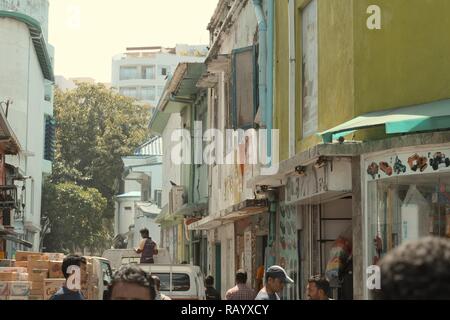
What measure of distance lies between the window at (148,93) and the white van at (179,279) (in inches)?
4109

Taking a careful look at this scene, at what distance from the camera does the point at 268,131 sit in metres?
17.8

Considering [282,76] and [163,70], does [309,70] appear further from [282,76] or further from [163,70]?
[163,70]

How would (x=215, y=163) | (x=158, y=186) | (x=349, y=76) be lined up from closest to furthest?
(x=349, y=76)
(x=215, y=163)
(x=158, y=186)

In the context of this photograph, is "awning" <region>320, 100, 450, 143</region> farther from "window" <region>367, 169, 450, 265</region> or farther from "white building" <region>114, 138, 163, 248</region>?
"white building" <region>114, 138, 163, 248</region>

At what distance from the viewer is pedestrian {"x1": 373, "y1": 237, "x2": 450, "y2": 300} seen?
314 centimetres

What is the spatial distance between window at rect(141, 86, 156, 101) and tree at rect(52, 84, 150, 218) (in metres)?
52.0

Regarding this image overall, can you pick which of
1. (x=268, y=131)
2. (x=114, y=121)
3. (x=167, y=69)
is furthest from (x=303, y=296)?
(x=167, y=69)

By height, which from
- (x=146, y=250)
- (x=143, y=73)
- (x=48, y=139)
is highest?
(x=143, y=73)

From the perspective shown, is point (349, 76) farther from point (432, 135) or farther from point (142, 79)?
point (142, 79)

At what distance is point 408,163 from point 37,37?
39.5 meters

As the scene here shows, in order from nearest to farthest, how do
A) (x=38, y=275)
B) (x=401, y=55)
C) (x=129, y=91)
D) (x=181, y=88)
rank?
1. (x=401, y=55)
2. (x=38, y=275)
3. (x=181, y=88)
4. (x=129, y=91)

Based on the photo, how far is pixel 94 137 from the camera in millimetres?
70062

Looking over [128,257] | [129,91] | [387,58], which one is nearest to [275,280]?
[387,58]

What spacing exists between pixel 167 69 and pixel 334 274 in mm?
105123
